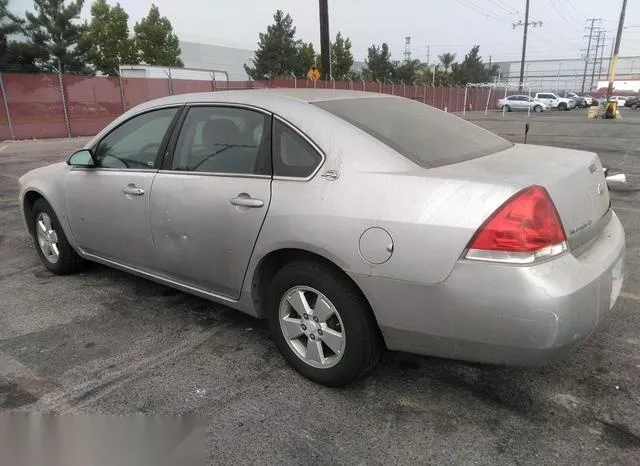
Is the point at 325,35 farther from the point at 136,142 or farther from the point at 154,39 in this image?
the point at 154,39

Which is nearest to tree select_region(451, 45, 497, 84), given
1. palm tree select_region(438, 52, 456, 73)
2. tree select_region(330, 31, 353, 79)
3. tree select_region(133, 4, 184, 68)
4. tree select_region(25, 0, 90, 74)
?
palm tree select_region(438, 52, 456, 73)

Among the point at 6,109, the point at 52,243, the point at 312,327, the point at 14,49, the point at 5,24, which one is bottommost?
the point at 52,243

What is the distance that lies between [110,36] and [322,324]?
42.6 metres

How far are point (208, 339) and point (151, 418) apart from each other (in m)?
0.88

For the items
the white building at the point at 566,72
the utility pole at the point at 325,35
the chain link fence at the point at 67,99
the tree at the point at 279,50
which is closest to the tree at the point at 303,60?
the tree at the point at 279,50

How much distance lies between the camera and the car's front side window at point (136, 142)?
358cm

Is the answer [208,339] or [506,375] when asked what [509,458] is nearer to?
[506,375]

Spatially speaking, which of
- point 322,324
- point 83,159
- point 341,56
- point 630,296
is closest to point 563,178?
point 322,324

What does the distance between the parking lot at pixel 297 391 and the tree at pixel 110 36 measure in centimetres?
4044

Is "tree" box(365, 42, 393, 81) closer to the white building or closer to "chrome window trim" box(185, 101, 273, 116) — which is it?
the white building

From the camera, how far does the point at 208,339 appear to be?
3428mm

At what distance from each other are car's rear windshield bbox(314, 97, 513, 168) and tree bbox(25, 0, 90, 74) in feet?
107

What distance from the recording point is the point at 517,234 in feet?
7.18

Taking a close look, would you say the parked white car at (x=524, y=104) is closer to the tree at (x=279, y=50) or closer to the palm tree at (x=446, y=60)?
the tree at (x=279, y=50)
